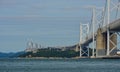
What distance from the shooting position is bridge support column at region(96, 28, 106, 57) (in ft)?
315

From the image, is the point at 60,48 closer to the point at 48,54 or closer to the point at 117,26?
the point at 48,54

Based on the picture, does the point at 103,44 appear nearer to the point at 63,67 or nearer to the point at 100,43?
the point at 100,43

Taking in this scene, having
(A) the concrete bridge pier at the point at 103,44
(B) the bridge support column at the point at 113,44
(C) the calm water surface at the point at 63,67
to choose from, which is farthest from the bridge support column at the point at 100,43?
(C) the calm water surface at the point at 63,67

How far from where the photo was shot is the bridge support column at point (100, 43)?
95.9 m

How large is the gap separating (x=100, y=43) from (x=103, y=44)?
4.64 feet

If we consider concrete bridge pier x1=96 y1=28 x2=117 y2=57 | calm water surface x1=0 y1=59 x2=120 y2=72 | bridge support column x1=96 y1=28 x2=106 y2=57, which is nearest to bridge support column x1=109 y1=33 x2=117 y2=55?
concrete bridge pier x1=96 y1=28 x2=117 y2=57

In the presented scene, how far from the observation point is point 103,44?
9719cm

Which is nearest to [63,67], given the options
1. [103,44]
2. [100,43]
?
[103,44]

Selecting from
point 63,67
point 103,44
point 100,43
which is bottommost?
point 63,67

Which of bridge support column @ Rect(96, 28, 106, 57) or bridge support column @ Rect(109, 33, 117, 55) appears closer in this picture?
bridge support column @ Rect(109, 33, 117, 55)

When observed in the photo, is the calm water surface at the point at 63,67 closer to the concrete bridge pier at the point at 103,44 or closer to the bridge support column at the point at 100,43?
the concrete bridge pier at the point at 103,44

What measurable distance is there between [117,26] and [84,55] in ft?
125

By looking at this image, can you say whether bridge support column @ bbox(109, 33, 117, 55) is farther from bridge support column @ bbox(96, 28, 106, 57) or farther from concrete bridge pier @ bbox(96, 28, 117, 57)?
bridge support column @ bbox(96, 28, 106, 57)

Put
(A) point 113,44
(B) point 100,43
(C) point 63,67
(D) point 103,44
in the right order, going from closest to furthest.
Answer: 1. (C) point 63,67
2. (A) point 113,44
3. (D) point 103,44
4. (B) point 100,43
